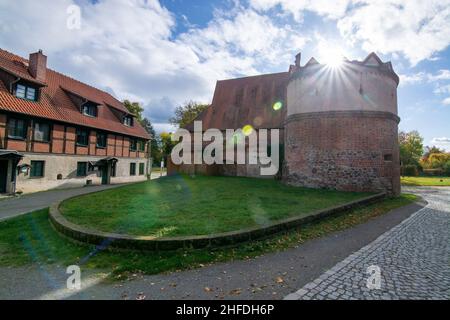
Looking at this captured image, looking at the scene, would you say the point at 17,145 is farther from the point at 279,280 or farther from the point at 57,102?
the point at 279,280

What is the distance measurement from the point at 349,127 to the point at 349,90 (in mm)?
2261

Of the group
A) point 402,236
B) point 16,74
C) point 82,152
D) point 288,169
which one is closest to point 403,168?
point 288,169

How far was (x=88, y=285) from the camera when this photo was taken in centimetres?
350

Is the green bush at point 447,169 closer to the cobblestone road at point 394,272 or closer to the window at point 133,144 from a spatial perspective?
the cobblestone road at point 394,272

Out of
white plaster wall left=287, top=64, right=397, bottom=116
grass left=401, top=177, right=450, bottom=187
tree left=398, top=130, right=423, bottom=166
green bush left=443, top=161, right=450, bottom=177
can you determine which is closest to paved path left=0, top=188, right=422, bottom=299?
white plaster wall left=287, top=64, right=397, bottom=116

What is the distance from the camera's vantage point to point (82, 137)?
19328mm

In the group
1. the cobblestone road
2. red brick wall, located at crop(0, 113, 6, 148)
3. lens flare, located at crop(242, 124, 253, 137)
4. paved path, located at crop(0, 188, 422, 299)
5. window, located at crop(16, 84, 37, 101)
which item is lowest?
paved path, located at crop(0, 188, 422, 299)

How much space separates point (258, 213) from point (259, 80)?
2117 cm

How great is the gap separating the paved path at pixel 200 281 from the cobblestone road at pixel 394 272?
9.5 inches

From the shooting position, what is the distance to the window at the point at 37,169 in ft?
51.1

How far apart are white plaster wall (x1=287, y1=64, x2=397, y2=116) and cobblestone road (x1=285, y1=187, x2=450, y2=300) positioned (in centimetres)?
953

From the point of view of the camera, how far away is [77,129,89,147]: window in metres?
18.9

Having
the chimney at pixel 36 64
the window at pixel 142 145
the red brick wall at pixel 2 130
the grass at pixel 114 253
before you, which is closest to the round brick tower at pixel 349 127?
the grass at pixel 114 253

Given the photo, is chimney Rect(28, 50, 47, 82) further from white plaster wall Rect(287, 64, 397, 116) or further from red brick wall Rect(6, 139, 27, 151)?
white plaster wall Rect(287, 64, 397, 116)
